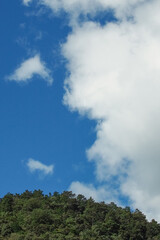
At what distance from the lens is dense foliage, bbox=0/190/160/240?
97.9 metres

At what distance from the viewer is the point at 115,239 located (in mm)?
103562

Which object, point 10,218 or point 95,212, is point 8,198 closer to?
point 10,218

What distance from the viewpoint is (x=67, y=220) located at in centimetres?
10744

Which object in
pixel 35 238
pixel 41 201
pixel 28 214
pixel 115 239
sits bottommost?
pixel 35 238

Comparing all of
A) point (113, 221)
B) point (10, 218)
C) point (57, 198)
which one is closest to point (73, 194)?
point (57, 198)

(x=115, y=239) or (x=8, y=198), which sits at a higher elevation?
(x=8, y=198)

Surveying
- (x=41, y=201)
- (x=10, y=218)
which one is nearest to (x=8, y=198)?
(x=41, y=201)

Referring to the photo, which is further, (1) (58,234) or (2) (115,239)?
(2) (115,239)

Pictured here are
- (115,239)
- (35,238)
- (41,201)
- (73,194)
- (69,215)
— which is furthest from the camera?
(73,194)

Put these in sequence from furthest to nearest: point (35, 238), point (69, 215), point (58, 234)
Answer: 1. point (69, 215)
2. point (58, 234)
3. point (35, 238)

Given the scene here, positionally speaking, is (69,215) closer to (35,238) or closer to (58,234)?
(58,234)

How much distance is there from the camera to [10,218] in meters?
106

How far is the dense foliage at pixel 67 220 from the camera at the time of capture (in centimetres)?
9794

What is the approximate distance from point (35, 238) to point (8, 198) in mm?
41821
